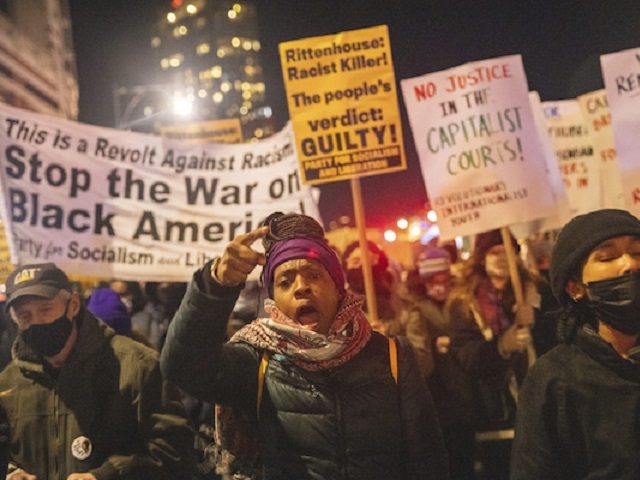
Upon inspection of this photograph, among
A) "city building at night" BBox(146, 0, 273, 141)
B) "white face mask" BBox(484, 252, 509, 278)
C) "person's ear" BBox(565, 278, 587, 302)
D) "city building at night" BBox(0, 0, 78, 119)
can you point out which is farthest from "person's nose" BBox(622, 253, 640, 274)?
"city building at night" BBox(146, 0, 273, 141)

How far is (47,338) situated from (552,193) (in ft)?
13.8

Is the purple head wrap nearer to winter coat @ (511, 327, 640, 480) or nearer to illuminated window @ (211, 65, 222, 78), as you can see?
winter coat @ (511, 327, 640, 480)

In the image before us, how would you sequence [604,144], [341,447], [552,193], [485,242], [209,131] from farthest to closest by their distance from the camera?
1. [209,131]
2. [604,144]
3. [552,193]
4. [485,242]
5. [341,447]

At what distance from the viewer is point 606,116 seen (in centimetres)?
678

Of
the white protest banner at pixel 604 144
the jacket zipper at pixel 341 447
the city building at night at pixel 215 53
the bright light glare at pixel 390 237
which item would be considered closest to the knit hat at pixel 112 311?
the jacket zipper at pixel 341 447

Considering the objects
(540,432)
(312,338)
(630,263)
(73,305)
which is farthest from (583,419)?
(73,305)

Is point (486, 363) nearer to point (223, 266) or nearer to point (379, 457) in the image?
point (379, 457)

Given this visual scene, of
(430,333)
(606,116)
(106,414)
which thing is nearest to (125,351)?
(106,414)

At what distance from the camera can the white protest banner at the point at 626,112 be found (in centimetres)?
533

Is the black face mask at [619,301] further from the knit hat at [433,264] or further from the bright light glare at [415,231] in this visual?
the bright light glare at [415,231]

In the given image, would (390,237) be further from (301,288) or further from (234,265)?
(234,265)

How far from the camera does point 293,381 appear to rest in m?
2.63

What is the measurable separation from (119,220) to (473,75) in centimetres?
295

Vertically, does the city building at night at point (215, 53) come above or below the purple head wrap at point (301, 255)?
above
